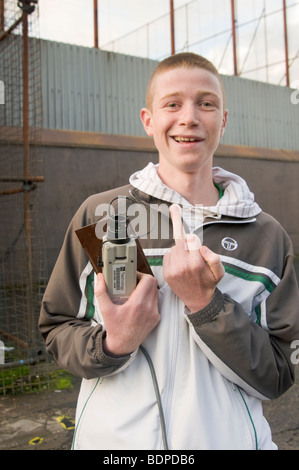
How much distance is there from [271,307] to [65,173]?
6828mm

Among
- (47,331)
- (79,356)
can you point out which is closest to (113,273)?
(79,356)

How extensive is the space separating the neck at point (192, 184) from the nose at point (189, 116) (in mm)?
148

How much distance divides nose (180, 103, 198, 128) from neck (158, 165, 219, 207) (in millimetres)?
148

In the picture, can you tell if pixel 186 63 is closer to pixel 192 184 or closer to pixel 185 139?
pixel 185 139

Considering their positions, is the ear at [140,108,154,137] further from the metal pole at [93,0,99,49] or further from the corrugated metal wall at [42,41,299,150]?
the metal pole at [93,0,99,49]

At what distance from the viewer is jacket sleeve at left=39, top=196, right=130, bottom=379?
1.17 m

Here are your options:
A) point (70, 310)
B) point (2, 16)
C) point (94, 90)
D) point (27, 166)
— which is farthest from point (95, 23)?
point (70, 310)

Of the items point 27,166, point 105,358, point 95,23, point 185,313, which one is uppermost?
point 95,23

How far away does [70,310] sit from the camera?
50.1 inches

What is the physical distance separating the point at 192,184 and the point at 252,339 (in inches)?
19.2

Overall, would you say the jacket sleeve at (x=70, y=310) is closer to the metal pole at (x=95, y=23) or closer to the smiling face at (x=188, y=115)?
the smiling face at (x=188, y=115)

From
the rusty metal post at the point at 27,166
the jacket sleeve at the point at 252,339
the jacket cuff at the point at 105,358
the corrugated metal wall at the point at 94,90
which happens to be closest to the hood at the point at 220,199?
the jacket sleeve at the point at 252,339

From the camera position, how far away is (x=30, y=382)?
3.71 m

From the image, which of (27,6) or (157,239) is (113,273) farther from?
(27,6)
